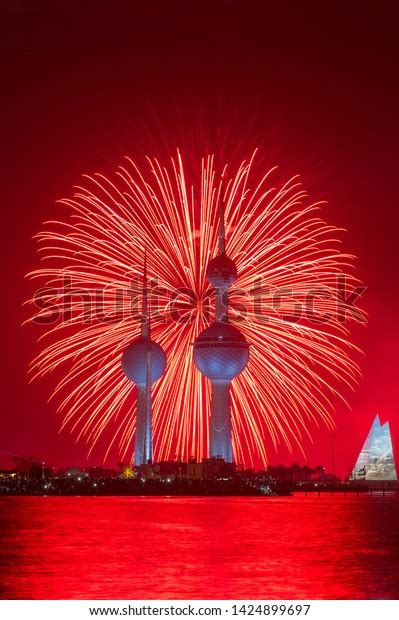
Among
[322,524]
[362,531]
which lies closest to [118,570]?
[362,531]

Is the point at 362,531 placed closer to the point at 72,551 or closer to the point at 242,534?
the point at 242,534

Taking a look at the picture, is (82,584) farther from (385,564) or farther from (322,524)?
(322,524)

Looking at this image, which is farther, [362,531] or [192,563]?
[362,531]

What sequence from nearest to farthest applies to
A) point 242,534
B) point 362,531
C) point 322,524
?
point 242,534, point 362,531, point 322,524

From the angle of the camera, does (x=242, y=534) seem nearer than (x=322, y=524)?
Yes
